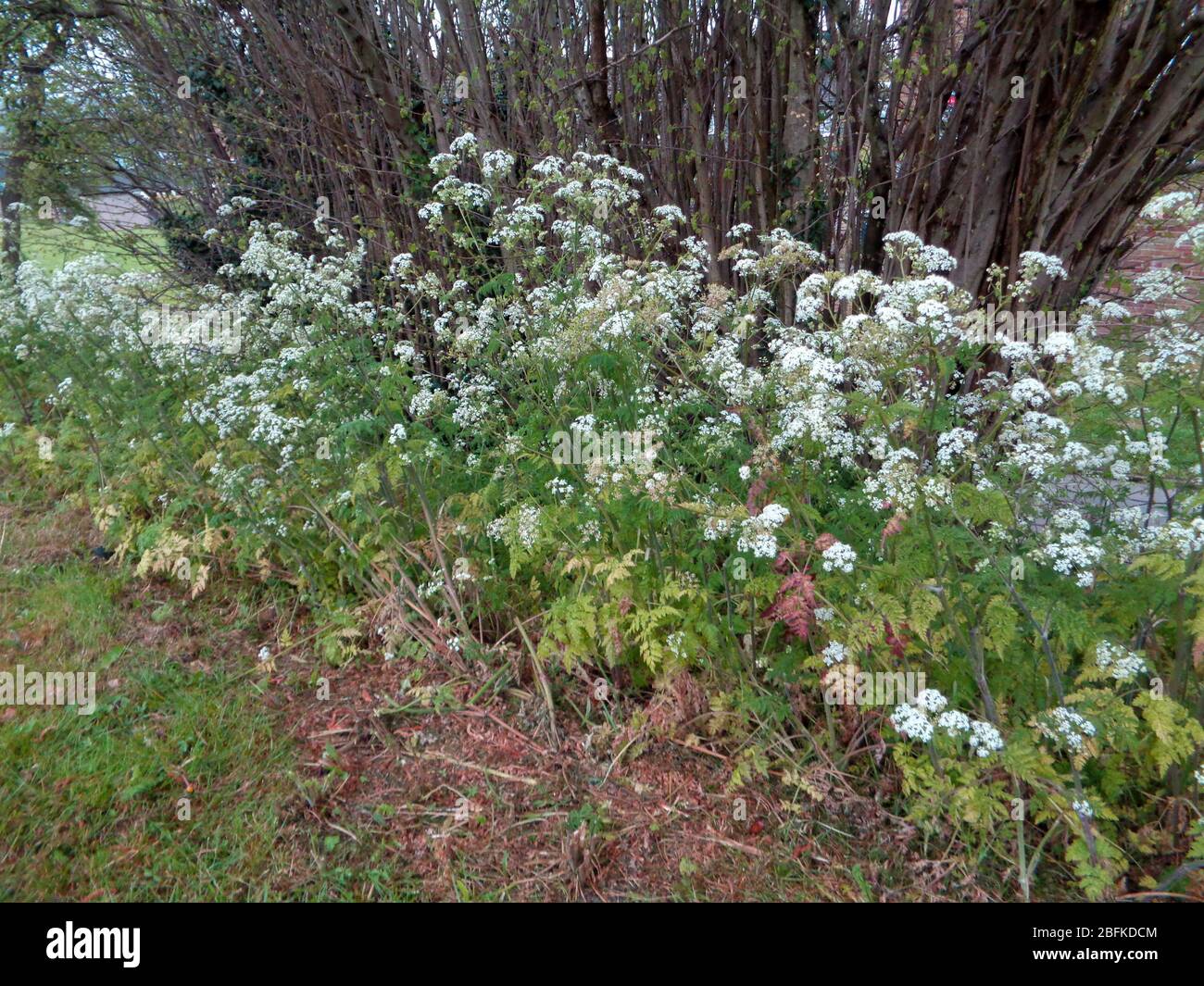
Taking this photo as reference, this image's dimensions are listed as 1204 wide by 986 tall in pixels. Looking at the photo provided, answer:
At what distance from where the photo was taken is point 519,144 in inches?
227

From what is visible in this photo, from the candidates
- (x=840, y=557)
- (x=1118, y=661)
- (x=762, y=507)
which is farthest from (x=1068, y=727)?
(x=762, y=507)

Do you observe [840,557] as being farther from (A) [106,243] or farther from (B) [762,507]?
(A) [106,243]

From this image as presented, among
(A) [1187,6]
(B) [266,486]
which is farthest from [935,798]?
(A) [1187,6]

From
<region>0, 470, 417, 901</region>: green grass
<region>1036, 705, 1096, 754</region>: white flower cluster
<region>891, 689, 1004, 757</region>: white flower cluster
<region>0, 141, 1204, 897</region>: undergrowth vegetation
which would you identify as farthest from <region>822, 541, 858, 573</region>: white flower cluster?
<region>0, 470, 417, 901</region>: green grass

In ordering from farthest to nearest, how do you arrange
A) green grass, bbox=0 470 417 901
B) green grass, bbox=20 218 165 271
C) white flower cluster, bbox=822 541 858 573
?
green grass, bbox=20 218 165 271
green grass, bbox=0 470 417 901
white flower cluster, bbox=822 541 858 573

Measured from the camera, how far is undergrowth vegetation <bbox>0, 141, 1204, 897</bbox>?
97.4 inches

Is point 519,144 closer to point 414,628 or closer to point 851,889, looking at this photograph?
point 414,628

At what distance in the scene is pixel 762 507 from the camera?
2.96 m

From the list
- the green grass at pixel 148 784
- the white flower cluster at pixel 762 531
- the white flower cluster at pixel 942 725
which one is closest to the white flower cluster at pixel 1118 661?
the white flower cluster at pixel 942 725

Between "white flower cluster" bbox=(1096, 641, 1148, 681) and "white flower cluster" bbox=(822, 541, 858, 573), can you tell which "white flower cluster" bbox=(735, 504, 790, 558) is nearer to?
"white flower cluster" bbox=(822, 541, 858, 573)

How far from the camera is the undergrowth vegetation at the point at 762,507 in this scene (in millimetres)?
2475

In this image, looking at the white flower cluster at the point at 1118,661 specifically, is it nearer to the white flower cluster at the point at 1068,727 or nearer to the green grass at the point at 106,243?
the white flower cluster at the point at 1068,727

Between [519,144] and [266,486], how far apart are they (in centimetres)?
343

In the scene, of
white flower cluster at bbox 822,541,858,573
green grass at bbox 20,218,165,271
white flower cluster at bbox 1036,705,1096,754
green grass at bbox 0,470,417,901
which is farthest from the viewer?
green grass at bbox 20,218,165,271
